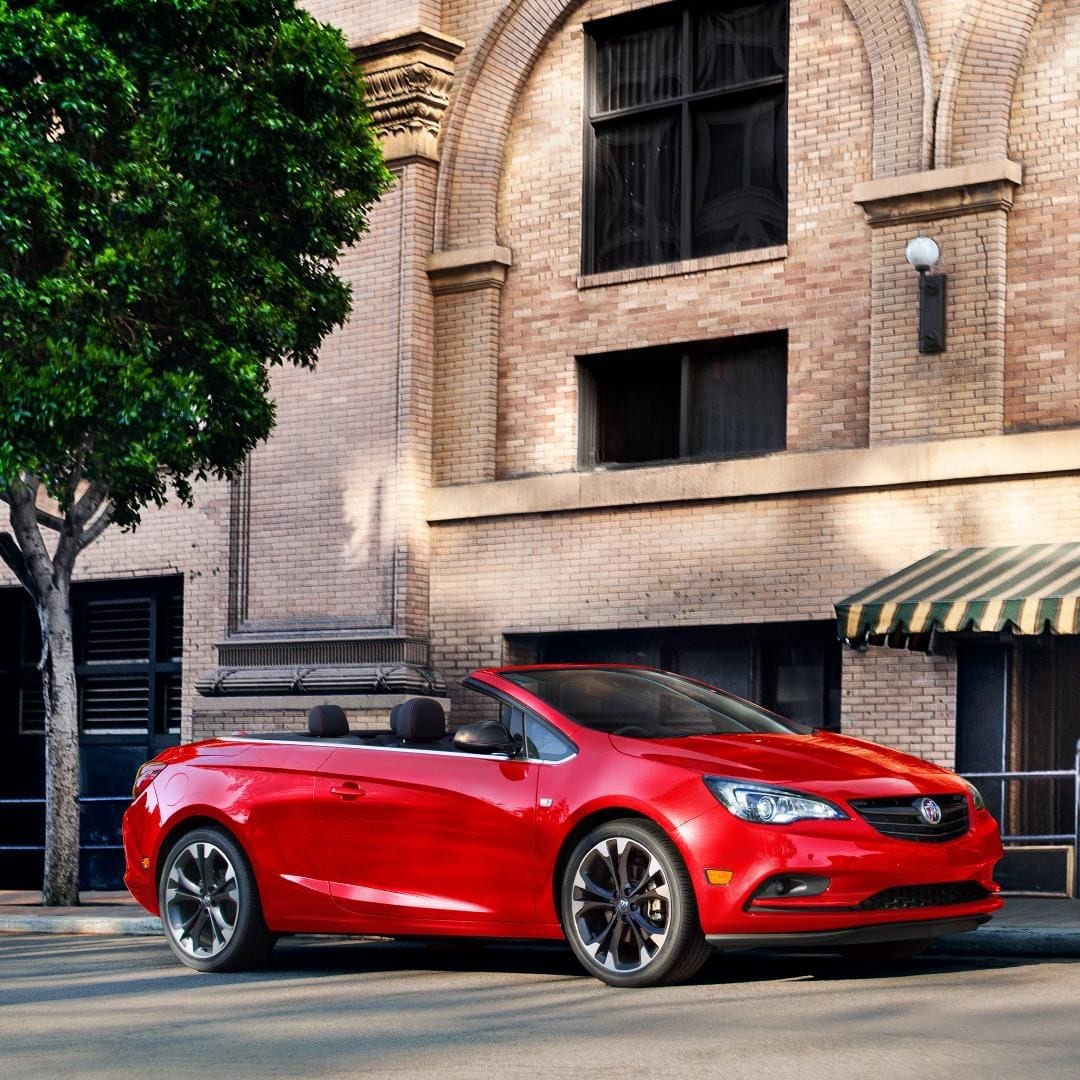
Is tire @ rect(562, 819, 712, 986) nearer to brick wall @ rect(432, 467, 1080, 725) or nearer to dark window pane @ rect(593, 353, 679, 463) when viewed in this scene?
brick wall @ rect(432, 467, 1080, 725)

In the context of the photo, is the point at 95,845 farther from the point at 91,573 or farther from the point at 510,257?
the point at 510,257

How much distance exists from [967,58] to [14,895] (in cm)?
1227

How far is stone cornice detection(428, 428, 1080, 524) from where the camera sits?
16.8m

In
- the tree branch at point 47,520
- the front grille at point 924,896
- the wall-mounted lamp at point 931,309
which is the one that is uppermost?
the wall-mounted lamp at point 931,309

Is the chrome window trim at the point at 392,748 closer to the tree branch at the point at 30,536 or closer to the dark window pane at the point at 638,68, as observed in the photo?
the tree branch at the point at 30,536

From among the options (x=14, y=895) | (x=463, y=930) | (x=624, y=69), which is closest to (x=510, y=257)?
(x=624, y=69)

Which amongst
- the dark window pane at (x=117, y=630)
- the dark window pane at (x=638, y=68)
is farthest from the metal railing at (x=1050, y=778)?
the dark window pane at (x=117, y=630)

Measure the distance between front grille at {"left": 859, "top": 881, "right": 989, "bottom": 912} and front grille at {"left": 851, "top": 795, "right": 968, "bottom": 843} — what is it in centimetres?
22

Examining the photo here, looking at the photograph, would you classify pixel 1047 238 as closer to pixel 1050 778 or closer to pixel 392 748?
pixel 1050 778

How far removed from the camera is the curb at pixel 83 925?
15164 millimetres

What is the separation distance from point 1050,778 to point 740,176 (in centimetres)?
638

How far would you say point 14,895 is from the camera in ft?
68.2

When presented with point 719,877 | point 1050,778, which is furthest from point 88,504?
point 719,877

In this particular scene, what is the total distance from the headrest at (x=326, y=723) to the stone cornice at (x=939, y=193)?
8500 mm
